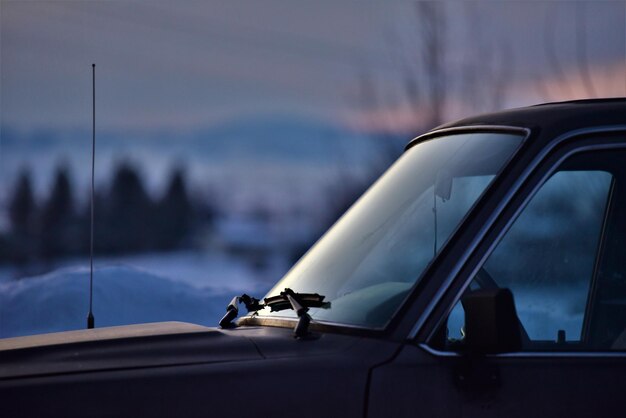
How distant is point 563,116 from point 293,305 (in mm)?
877

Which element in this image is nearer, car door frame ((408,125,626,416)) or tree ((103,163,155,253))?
car door frame ((408,125,626,416))

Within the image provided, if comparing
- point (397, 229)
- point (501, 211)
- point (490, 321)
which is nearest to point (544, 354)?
point (490, 321)

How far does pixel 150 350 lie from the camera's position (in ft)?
9.39

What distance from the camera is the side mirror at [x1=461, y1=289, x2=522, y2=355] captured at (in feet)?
8.68

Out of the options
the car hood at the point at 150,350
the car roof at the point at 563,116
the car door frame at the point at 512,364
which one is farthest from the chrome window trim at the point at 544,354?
the car roof at the point at 563,116

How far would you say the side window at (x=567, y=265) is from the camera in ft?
9.91

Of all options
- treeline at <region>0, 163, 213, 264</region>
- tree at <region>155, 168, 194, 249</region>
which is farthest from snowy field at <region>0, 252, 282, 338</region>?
tree at <region>155, 168, 194, 249</region>

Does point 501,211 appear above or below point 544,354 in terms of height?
above

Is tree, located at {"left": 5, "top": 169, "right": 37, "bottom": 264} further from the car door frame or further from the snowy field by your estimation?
the car door frame

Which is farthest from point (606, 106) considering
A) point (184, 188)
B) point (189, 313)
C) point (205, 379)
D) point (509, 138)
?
point (184, 188)

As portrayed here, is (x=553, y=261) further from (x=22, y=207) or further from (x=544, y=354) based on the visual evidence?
(x=22, y=207)

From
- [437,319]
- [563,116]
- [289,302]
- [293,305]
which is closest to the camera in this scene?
[437,319]

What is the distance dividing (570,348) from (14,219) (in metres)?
17.6

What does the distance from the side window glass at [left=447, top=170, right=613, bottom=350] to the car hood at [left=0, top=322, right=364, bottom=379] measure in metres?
0.41
